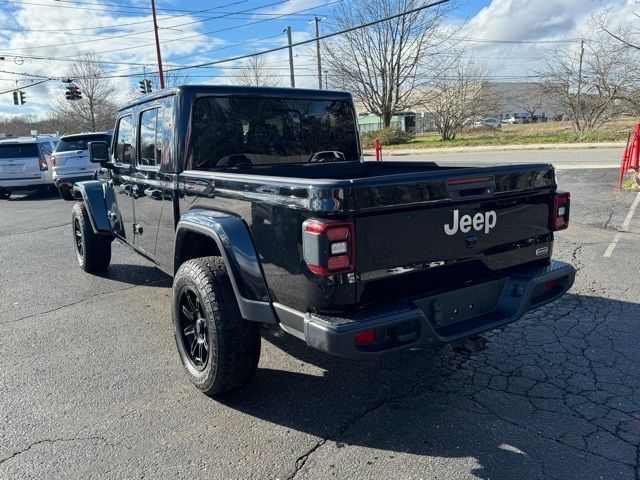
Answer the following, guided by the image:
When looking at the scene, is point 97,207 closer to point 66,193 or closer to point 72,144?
point 72,144

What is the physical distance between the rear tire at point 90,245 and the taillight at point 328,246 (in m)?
4.46

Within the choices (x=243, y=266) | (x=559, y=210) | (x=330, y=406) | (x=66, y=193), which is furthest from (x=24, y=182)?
(x=559, y=210)

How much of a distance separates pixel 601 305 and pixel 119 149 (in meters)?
4.86

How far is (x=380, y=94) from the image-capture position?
38.2 metres

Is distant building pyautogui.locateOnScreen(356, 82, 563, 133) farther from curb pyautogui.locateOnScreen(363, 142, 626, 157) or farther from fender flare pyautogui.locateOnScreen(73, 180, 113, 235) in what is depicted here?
fender flare pyautogui.locateOnScreen(73, 180, 113, 235)

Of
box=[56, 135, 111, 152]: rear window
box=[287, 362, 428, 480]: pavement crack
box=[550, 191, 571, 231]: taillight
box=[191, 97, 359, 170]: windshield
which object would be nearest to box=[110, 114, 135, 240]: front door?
box=[191, 97, 359, 170]: windshield

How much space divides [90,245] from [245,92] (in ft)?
10.7

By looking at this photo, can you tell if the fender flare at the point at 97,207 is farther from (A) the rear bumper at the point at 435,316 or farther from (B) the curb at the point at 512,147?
(B) the curb at the point at 512,147

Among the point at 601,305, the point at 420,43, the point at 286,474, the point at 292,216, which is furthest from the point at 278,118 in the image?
the point at 420,43

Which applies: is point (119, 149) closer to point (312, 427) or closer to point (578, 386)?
A: point (312, 427)

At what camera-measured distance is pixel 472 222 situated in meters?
2.95

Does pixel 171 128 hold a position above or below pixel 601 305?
above

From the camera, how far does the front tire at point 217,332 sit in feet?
10.1

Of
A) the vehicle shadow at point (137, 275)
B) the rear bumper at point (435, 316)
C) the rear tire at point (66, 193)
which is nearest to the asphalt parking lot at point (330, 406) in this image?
the rear bumper at point (435, 316)
